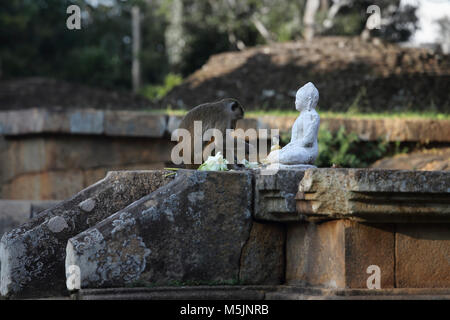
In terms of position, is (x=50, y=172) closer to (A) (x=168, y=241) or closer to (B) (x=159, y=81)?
Answer: (A) (x=168, y=241)

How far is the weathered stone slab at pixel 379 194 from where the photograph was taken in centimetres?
439

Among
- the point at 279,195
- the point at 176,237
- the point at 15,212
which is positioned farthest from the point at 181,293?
the point at 15,212

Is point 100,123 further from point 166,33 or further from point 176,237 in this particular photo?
point 166,33

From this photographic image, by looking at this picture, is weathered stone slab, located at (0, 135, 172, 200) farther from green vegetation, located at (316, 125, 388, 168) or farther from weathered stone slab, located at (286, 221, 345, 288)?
weathered stone slab, located at (286, 221, 345, 288)

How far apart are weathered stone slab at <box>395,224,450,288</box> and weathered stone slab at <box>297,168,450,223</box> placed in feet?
0.50

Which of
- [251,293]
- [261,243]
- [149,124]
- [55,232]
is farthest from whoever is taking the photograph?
[149,124]

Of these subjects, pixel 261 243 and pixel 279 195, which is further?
pixel 261 243

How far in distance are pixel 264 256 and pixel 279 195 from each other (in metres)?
0.52

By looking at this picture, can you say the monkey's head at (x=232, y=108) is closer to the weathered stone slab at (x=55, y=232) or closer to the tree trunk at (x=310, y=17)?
the weathered stone slab at (x=55, y=232)

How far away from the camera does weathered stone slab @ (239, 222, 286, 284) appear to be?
16.7ft

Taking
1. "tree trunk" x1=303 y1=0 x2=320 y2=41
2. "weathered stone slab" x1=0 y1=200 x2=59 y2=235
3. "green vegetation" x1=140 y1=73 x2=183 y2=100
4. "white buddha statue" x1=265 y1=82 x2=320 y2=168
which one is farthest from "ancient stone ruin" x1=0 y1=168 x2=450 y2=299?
"green vegetation" x1=140 y1=73 x2=183 y2=100

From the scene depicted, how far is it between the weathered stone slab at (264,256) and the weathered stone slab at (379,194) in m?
0.58

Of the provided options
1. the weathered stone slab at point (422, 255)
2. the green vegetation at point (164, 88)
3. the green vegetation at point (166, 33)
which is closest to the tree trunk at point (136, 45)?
the green vegetation at point (166, 33)

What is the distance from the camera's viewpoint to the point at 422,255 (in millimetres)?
4809
